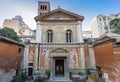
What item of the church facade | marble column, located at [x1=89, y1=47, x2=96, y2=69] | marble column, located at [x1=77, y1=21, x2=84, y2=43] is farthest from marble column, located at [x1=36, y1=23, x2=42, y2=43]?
marble column, located at [x1=89, y1=47, x2=96, y2=69]

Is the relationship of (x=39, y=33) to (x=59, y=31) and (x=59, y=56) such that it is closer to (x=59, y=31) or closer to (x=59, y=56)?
(x=59, y=31)

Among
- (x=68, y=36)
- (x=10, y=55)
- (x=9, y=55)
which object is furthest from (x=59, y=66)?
(x=9, y=55)

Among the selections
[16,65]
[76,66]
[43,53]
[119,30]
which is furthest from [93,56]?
[119,30]

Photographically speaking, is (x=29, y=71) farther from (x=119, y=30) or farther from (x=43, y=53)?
(x=119, y=30)

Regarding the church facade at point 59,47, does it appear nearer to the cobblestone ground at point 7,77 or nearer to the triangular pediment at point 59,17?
the triangular pediment at point 59,17

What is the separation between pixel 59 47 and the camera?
14391mm

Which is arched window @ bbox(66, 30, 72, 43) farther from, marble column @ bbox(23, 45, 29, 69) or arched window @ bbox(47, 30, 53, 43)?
marble column @ bbox(23, 45, 29, 69)

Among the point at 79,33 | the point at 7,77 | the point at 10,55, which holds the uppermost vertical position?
the point at 79,33

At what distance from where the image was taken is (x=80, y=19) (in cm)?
1516

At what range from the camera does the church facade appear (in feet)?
45.9

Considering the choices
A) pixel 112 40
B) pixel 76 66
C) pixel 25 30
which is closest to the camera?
pixel 112 40

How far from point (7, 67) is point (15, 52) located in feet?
7.85

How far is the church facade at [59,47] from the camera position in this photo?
1400 cm

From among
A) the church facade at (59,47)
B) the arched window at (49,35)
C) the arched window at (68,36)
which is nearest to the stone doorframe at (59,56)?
the church facade at (59,47)
